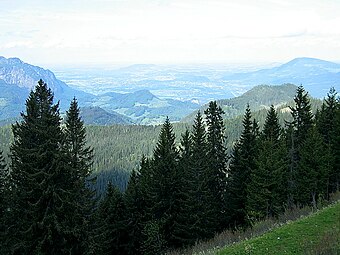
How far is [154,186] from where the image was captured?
33.6 m

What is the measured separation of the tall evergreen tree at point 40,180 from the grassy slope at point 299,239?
37.9 feet

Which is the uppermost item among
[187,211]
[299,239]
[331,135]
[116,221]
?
[331,135]

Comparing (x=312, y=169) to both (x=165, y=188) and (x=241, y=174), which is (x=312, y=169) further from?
(x=165, y=188)

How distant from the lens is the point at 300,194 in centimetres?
3488

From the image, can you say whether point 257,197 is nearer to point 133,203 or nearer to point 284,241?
point 133,203

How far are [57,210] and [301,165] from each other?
23616 millimetres

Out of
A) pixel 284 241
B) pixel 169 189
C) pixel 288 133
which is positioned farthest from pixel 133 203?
pixel 284 241

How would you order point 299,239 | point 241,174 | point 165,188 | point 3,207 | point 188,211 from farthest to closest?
point 241,174 < point 165,188 < point 188,211 < point 3,207 < point 299,239

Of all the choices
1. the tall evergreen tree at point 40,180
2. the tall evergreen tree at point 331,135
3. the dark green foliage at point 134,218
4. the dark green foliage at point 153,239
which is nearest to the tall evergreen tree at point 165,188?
the dark green foliage at point 153,239

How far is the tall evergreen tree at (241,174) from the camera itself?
36281 millimetres

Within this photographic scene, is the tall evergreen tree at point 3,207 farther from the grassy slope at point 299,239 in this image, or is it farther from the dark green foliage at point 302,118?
the dark green foliage at point 302,118

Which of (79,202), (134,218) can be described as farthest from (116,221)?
(79,202)

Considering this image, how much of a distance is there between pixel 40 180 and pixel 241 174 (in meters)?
21.3

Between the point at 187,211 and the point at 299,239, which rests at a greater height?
the point at 299,239
